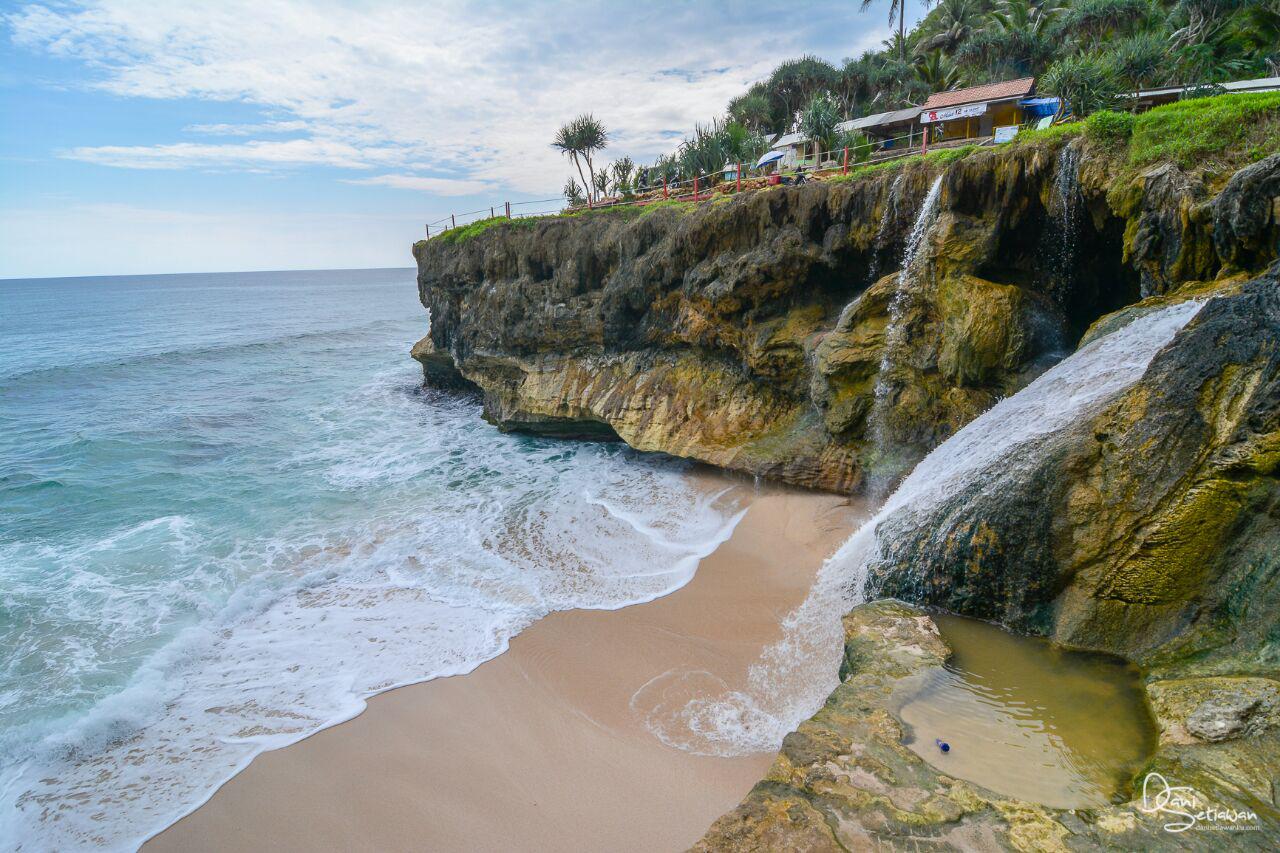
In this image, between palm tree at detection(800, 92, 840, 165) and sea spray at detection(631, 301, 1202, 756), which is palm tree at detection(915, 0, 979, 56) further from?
sea spray at detection(631, 301, 1202, 756)

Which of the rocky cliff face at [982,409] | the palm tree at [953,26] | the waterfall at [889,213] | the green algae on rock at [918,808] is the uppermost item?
the palm tree at [953,26]

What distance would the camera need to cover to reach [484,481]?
63.7ft

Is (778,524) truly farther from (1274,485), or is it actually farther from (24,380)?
(24,380)

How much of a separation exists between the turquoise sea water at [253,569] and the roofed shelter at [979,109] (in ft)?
60.8

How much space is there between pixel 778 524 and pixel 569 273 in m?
11.9

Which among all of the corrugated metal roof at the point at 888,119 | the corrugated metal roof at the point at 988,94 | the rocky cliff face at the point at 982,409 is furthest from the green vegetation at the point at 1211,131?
the corrugated metal roof at the point at 888,119

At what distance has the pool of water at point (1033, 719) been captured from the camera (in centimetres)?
558

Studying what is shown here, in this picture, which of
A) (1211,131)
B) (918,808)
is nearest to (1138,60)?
(1211,131)

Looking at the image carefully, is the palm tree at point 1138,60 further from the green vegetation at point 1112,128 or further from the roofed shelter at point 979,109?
the green vegetation at point 1112,128

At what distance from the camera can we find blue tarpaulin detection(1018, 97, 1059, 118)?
23.5m

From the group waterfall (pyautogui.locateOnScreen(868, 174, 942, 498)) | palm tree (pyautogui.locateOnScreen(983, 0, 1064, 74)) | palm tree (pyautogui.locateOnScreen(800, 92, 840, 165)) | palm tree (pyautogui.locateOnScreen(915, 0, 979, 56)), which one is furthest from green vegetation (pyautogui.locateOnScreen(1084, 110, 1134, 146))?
palm tree (pyautogui.locateOnScreen(915, 0, 979, 56))

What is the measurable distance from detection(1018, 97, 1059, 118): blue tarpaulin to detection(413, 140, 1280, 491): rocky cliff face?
44.6 feet

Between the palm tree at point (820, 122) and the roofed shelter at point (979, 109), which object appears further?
the palm tree at point (820, 122)

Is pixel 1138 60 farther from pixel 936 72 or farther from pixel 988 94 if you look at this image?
pixel 936 72
